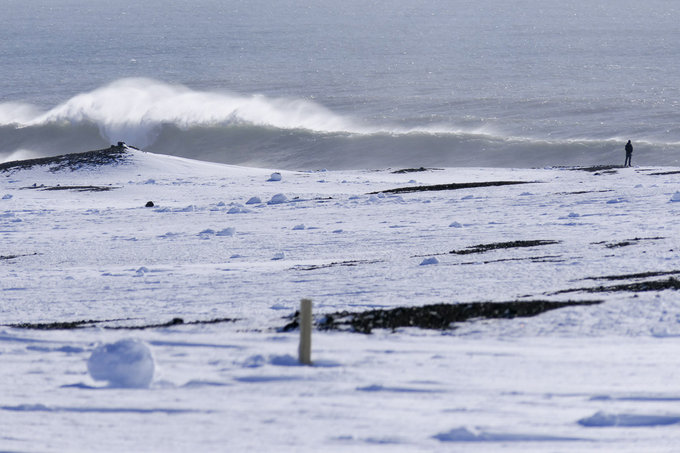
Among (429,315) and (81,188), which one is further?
(81,188)

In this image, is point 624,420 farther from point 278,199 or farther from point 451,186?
point 451,186

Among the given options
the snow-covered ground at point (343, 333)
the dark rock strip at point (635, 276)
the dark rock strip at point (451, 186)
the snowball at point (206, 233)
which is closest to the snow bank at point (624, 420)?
the snow-covered ground at point (343, 333)

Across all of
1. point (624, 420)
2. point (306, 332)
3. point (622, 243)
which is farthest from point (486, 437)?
point (622, 243)

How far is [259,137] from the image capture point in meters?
53.6

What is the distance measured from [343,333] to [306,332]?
133cm

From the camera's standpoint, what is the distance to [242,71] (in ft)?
274

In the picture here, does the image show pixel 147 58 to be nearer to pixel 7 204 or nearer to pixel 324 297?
pixel 7 204

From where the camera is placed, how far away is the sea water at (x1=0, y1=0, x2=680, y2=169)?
5078cm

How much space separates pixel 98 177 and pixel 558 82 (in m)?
46.2

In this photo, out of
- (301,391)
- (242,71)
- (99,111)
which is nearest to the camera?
(301,391)

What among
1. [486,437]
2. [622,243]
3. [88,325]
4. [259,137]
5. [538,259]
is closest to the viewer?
[486,437]

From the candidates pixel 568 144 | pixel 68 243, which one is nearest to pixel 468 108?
pixel 568 144

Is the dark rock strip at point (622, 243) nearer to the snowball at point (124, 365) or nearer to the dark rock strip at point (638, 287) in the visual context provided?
the dark rock strip at point (638, 287)

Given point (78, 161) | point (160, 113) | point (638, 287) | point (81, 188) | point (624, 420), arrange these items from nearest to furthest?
point (624, 420), point (638, 287), point (81, 188), point (78, 161), point (160, 113)
